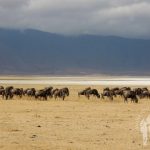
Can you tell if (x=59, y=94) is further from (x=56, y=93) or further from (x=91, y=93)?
(x=91, y=93)

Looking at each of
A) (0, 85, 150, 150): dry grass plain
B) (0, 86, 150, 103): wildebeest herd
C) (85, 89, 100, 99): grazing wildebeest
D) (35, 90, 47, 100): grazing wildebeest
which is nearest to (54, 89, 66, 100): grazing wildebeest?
(0, 86, 150, 103): wildebeest herd

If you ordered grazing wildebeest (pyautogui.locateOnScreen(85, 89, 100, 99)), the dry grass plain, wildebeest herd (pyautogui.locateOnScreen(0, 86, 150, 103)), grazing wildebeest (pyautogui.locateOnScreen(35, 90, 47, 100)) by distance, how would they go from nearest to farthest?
the dry grass plain < grazing wildebeest (pyautogui.locateOnScreen(35, 90, 47, 100)) < wildebeest herd (pyautogui.locateOnScreen(0, 86, 150, 103)) < grazing wildebeest (pyautogui.locateOnScreen(85, 89, 100, 99))

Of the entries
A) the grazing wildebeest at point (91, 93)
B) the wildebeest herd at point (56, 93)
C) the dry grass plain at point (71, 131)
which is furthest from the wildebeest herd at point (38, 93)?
the dry grass plain at point (71, 131)

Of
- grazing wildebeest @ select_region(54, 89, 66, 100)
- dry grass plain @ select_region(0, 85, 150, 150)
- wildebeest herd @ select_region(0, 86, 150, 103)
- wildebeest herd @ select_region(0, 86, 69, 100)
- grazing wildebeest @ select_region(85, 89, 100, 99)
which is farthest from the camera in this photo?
grazing wildebeest @ select_region(85, 89, 100, 99)

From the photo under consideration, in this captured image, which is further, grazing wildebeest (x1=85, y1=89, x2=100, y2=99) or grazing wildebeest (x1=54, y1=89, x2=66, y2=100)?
grazing wildebeest (x1=85, y1=89, x2=100, y2=99)

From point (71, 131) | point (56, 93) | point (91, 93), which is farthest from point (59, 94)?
point (71, 131)

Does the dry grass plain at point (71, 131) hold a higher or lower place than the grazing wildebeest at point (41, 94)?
lower

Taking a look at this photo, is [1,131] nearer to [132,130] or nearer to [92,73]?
[132,130]

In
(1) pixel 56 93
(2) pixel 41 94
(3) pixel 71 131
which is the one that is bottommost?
(3) pixel 71 131

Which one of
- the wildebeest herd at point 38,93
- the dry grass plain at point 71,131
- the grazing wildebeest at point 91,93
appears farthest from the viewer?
the grazing wildebeest at point 91,93

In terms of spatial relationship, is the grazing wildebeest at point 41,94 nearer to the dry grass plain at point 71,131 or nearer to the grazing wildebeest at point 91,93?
the grazing wildebeest at point 91,93

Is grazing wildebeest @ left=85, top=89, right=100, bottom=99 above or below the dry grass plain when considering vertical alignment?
above

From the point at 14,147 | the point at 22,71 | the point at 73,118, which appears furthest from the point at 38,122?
the point at 22,71

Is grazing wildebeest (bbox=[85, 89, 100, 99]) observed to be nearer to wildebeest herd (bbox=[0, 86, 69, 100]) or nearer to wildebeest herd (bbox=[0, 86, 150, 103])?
wildebeest herd (bbox=[0, 86, 150, 103])
